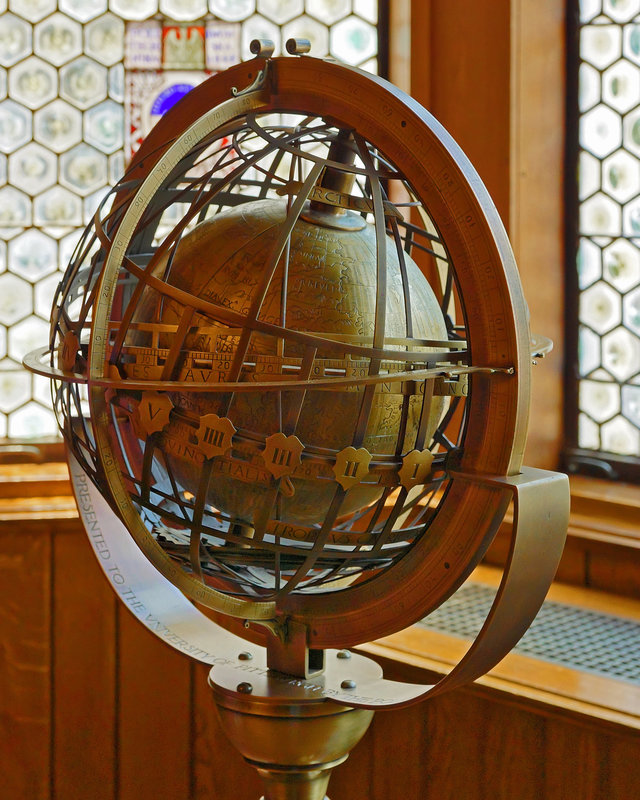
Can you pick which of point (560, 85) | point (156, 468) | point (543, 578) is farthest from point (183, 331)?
point (560, 85)

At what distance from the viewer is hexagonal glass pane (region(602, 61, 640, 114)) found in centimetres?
205

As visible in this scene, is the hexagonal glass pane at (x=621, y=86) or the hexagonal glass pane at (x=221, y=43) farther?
the hexagonal glass pane at (x=221, y=43)

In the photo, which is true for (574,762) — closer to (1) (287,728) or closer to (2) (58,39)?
(1) (287,728)

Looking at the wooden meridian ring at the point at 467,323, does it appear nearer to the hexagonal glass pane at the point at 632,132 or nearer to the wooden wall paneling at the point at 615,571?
the wooden wall paneling at the point at 615,571

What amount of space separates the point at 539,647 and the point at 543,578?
2.47 feet

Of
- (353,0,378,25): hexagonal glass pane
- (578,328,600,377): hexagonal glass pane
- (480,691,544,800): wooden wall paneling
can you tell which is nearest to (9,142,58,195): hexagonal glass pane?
(353,0,378,25): hexagonal glass pane

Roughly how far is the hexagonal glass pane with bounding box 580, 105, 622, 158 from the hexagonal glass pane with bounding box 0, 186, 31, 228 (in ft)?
3.92

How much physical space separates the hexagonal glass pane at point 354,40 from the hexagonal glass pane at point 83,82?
511 millimetres

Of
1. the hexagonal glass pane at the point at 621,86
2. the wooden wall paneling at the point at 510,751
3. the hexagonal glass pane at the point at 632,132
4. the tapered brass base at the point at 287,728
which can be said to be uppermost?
the hexagonal glass pane at the point at 621,86

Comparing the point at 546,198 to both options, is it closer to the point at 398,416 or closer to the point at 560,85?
the point at 560,85

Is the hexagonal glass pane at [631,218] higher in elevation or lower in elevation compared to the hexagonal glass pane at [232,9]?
lower

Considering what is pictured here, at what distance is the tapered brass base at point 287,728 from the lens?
103cm

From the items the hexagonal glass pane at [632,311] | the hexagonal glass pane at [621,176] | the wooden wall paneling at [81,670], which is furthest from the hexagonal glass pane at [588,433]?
the wooden wall paneling at [81,670]

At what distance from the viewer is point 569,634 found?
1.68 metres
